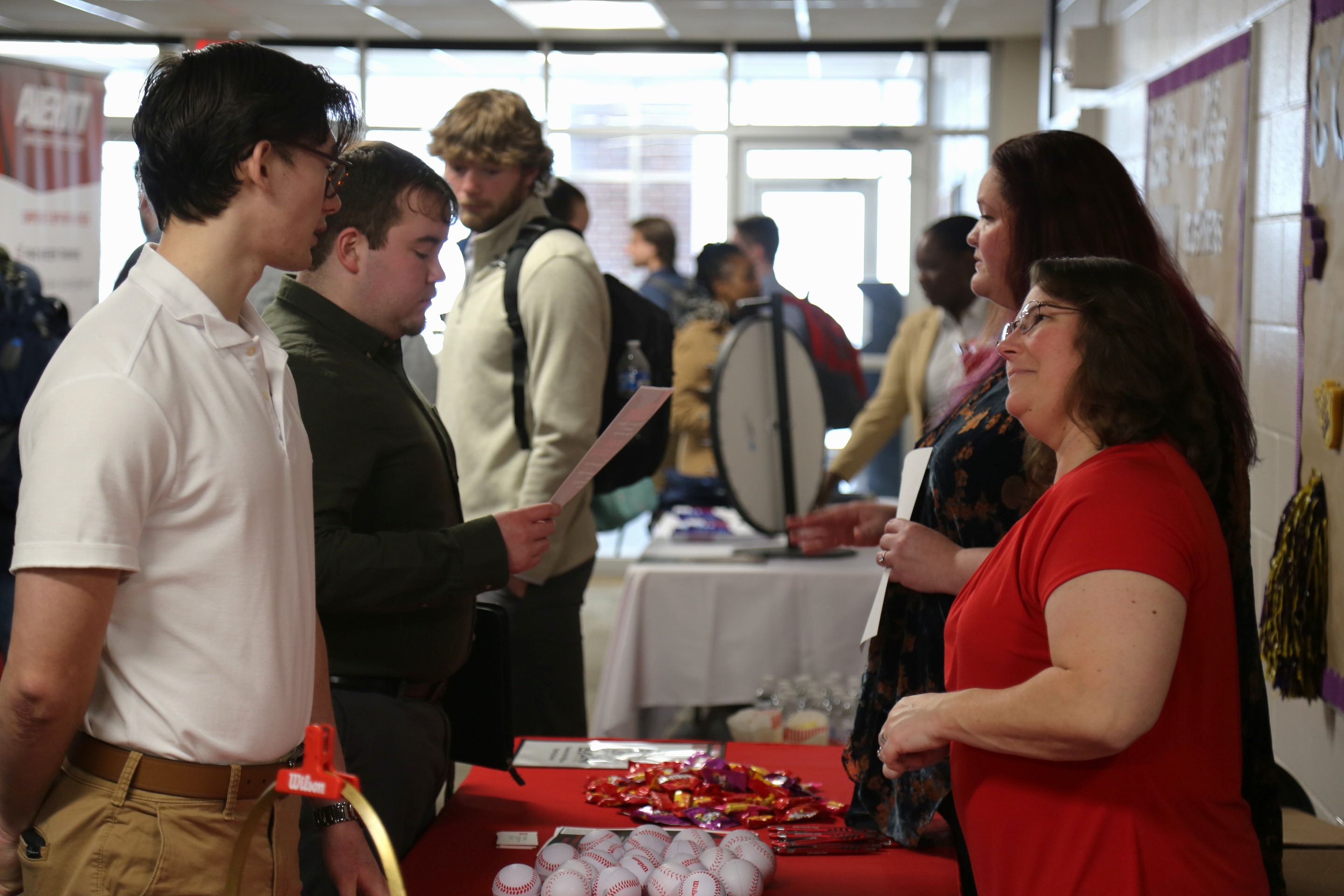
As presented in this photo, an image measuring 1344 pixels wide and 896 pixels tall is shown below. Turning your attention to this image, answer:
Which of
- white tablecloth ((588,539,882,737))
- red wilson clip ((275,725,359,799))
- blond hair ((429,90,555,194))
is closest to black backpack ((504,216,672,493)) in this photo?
blond hair ((429,90,555,194))

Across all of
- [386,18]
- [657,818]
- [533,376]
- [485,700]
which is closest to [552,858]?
[657,818]

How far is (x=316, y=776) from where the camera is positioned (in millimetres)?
834

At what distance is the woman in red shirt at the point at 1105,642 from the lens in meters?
1.00

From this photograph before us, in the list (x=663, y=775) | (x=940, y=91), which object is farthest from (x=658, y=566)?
(x=940, y=91)

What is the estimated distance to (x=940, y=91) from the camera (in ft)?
25.7

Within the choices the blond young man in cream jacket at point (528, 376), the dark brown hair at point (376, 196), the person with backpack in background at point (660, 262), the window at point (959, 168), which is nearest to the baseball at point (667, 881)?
the dark brown hair at point (376, 196)

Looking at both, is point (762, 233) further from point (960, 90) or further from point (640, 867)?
point (640, 867)

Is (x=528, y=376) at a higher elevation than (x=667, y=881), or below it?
higher

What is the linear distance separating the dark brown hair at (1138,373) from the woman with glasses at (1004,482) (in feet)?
0.66

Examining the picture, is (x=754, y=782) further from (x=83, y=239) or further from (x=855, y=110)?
(x=855, y=110)

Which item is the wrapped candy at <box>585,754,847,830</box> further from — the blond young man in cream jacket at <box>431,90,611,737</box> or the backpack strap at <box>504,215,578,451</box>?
the backpack strap at <box>504,215,578,451</box>

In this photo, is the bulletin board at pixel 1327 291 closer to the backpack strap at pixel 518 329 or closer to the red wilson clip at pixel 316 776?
the backpack strap at pixel 518 329

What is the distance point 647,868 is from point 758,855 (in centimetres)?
14

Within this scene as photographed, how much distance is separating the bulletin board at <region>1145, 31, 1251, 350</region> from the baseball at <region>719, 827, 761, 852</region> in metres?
2.02
